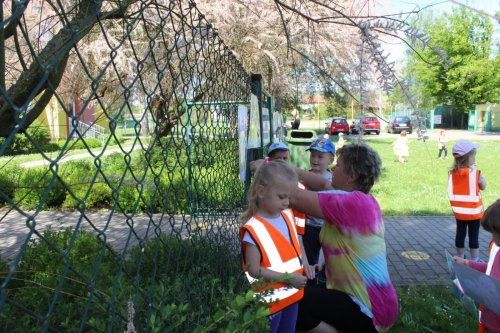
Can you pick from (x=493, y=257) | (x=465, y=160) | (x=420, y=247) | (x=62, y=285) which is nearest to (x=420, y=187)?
(x=420, y=247)

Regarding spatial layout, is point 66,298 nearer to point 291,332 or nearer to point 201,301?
point 201,301

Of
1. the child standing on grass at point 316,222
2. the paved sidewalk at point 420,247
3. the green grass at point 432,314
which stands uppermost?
the child standing on grass at point 316,222

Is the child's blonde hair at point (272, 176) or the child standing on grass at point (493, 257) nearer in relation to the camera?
the child's blonde hair at point (272, 176)

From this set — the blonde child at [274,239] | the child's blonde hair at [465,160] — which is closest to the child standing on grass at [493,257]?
the blonde child at [274,239]

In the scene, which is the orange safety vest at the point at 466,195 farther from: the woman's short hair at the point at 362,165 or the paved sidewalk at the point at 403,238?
the woman's short hair at the point at 362,165

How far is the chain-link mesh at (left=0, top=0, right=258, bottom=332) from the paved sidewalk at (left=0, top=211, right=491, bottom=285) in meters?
0.19

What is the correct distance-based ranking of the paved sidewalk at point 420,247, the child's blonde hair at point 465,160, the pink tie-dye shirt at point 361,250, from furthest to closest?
the child's blonde hair at point 465,160 → the paved sidewalk at point 420,247 → the pink tie-dye shirt at point 361,250

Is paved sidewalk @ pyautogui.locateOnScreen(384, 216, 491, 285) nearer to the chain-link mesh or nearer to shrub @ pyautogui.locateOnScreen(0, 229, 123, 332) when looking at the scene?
the chain-link mesh

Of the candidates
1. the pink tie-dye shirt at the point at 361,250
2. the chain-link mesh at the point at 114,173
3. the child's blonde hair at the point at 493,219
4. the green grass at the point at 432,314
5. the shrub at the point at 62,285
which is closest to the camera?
the chain-link mesh at the point at 114,173

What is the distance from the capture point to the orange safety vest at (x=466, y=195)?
5020mm

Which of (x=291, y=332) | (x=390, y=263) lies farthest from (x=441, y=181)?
(x=291, y=332)

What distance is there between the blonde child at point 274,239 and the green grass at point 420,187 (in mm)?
4390

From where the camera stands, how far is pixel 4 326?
2158mm

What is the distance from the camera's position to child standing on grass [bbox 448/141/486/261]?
5.02 meters
